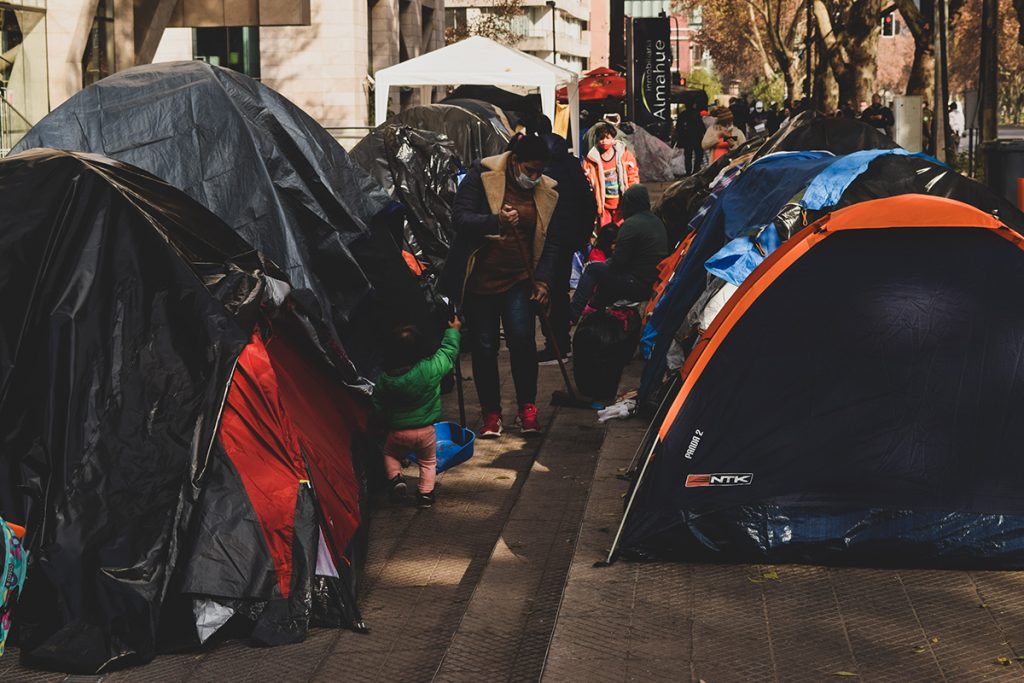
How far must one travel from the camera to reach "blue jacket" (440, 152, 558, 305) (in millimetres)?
8547

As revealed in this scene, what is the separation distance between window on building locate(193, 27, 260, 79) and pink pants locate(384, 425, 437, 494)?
28220 mm

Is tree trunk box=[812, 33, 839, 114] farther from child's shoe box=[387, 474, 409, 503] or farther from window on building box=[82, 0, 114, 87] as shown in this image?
child's shoe box=[387, 474, 409, 503]

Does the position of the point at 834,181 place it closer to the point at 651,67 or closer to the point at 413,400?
the point at 413,400

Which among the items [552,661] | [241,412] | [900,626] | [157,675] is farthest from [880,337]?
[157,675]

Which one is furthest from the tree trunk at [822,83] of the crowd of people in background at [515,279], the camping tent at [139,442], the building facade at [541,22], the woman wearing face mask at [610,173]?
the building facade at [541,22]

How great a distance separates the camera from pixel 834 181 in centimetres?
727

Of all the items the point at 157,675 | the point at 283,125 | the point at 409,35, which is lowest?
the point at 157,675

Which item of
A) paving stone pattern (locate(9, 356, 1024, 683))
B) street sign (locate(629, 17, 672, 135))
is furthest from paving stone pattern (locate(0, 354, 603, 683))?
street sign (locate(629, 17, 672, 135))

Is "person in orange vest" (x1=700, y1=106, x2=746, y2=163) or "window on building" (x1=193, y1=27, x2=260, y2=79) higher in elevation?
"window on building" (x1=193, y1=27, x2=260, y2=79)

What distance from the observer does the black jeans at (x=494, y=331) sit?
8.75 metres

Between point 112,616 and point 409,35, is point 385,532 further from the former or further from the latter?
point 409,35

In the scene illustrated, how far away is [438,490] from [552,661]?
296cm

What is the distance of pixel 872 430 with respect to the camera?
6.04 metres

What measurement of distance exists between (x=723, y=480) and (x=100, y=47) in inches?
747
